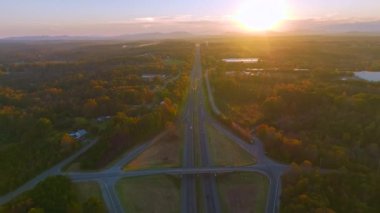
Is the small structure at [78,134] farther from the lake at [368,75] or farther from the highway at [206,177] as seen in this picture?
the lake at [368,75]

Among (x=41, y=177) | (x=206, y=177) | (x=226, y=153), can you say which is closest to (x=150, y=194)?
(x=206, y=177)

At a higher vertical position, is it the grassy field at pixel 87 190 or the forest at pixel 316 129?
the forest at pixel 316 129

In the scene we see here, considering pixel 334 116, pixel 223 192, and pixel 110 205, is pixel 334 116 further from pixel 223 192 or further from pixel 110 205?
pixel 110 205

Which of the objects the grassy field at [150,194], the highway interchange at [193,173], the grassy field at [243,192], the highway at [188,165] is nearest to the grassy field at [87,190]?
the highway interchange at [193,173]

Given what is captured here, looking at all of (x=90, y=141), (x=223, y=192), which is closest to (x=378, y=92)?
(x=223, y=192)

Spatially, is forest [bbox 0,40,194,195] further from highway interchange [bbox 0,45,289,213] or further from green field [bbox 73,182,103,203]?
green field [bbox 73,182,103,203]

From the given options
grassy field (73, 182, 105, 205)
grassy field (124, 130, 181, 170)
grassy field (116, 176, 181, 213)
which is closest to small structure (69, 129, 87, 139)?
grassy field (124, 130, 181, 170)
